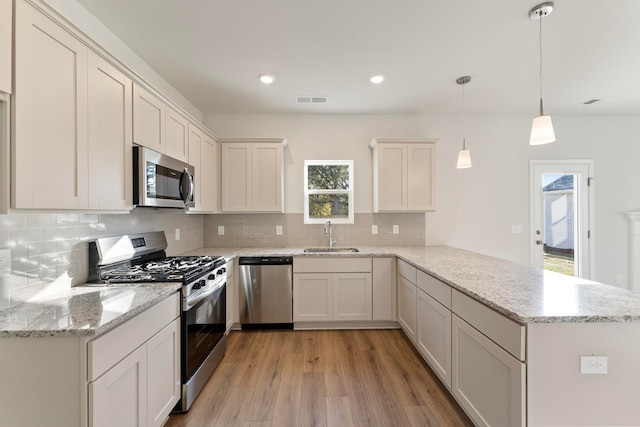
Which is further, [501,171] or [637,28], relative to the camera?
[501,171]

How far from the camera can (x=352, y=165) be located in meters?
3.91

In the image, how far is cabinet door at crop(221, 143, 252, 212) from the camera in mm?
3541

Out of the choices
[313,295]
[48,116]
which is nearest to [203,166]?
[48,116]

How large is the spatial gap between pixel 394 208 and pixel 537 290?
208cm

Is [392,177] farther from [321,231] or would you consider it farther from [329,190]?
[321,231]

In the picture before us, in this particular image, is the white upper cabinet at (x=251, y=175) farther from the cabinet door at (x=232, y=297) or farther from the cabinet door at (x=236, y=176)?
the cabinet door at (x=232, y=297)

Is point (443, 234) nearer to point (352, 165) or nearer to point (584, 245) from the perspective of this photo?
point (352, 165)

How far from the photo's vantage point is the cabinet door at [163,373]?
158cm

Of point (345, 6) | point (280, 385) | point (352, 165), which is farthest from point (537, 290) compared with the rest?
point (352, 165)

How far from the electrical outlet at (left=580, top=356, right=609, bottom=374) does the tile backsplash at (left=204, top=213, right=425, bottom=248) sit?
2630 mm

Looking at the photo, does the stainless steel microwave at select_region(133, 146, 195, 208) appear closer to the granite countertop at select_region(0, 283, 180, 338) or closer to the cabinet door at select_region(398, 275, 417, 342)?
the granite countertop at select_region(0, 283, 180, 338)

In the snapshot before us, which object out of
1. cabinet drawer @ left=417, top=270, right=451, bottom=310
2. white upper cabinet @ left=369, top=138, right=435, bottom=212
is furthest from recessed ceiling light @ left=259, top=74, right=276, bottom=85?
cabinet drawer @ left=417, top=270, right=451, bottom=310

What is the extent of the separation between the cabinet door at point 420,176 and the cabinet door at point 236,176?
2112 millimetres

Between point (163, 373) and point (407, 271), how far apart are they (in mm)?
2289
